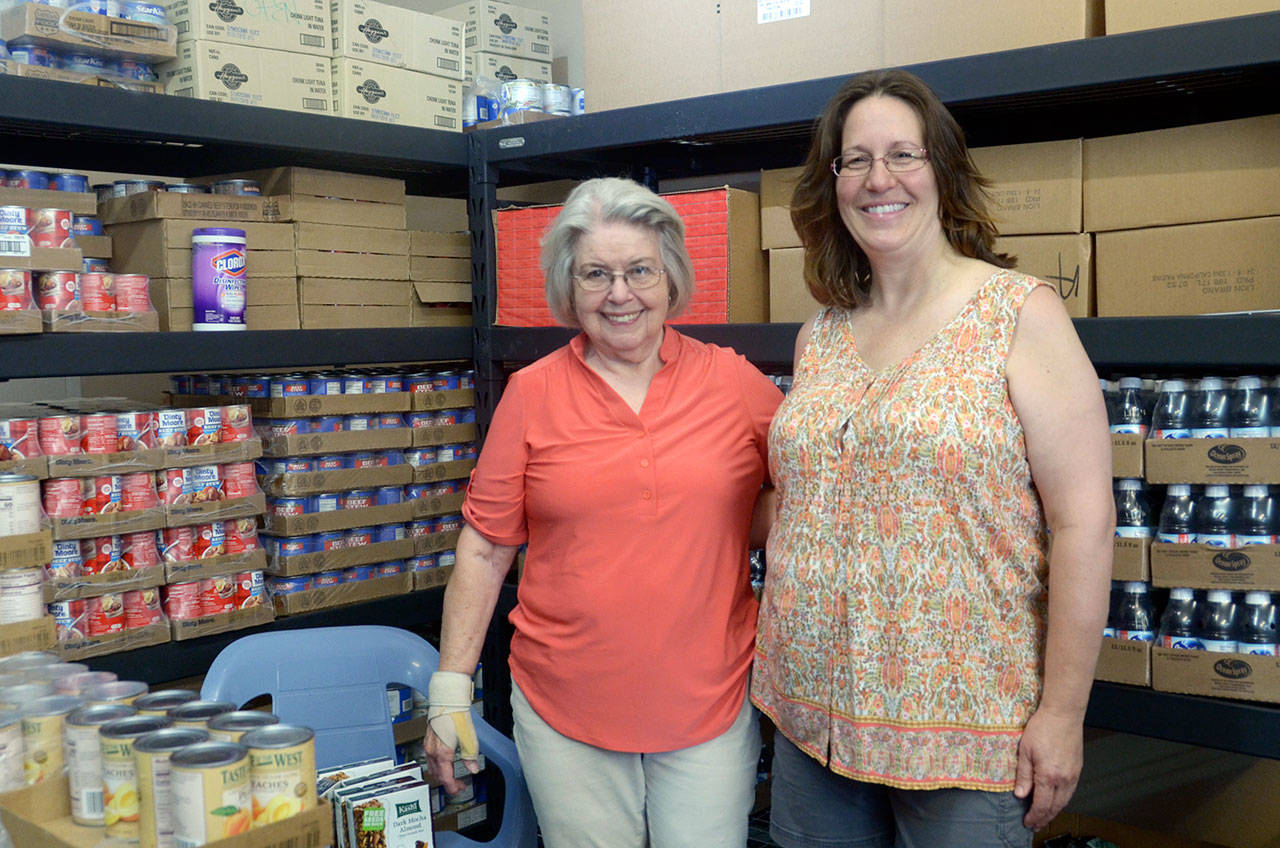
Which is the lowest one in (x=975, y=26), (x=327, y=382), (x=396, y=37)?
(x=327, y=382)

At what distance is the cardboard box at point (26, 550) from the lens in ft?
Answer: 7.01

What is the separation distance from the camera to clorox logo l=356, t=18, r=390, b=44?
300cm

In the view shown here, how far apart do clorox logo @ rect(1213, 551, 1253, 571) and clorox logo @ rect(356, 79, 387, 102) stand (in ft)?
7.43

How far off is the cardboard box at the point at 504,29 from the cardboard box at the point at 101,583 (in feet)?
6.17

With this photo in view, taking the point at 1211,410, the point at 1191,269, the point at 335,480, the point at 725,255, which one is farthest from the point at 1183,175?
the point at 335,480

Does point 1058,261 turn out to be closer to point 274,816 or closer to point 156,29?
point 274,816

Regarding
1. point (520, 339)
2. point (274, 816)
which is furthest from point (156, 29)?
point (274, 816)

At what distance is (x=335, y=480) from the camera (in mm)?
2955

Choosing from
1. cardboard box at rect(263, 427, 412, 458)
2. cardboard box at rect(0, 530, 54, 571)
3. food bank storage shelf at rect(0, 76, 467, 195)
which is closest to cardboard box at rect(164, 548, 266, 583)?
cardboard box at rect(263, 427, 412, 458)

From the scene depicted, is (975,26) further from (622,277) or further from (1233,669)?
(1233,669)

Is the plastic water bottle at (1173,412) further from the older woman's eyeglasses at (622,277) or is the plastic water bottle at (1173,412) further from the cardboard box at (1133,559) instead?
the older woman's eyeglasses at (622,277)

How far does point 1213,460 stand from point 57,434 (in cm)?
222

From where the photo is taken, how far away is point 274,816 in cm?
133

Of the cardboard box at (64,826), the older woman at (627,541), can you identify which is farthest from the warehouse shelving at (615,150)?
the cardboard box at (64,826)
